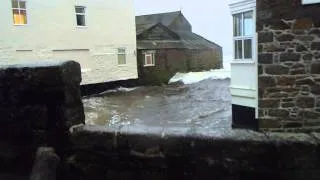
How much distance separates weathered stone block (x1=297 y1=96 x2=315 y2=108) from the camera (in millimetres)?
11055

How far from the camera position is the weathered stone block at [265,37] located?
11.2m

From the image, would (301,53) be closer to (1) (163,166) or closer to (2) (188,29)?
(1) (163,166)

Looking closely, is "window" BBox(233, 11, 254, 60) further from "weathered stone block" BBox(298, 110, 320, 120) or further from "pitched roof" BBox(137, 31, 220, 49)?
"pitched roof" BBox(137, 31, 220, 49)

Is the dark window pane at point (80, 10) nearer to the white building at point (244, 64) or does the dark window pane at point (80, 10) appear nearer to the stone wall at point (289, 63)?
the white building at point (244, 64)

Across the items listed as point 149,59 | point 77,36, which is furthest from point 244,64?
point 149,59

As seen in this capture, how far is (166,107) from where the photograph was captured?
69.1 feet

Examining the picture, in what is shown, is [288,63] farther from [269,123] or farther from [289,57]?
[269,123]

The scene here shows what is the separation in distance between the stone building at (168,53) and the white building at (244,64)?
1762 cm

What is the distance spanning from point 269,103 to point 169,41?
75.8 ft

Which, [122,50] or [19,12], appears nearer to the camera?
[19,12]

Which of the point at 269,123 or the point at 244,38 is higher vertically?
the point at 244,38

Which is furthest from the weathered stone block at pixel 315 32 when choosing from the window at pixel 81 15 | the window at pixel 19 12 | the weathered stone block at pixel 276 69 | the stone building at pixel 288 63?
the window at pixel 81 15

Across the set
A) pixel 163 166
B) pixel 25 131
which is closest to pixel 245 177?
pixel 163 166

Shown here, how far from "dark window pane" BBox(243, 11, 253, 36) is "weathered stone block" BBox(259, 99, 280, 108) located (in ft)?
6.76
